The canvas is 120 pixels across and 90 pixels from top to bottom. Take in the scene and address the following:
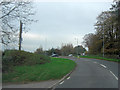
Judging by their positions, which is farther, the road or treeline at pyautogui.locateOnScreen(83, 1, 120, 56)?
treeline at pyautogui.locateOnScreen(83, 1, 120, 56)

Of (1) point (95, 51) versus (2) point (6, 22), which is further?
(1) point (95, 51)

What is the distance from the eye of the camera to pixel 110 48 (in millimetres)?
50750

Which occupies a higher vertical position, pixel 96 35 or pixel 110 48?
pixel 96 35

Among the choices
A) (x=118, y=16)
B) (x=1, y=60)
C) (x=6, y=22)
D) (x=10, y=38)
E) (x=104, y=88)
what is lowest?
(x=104, y=88)

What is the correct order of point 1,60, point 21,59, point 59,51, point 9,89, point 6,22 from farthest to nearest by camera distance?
point 59,51 < point 21,59 < point 6,22 < point 1,60 < point 9,89

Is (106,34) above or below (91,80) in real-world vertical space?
above

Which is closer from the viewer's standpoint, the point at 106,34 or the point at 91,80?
the point at 91,80

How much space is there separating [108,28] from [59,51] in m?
63.9

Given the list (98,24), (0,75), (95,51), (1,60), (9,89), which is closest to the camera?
(9,89)

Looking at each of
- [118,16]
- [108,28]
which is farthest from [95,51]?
[118,16]

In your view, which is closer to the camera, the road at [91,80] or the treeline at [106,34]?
the road at [91,80]

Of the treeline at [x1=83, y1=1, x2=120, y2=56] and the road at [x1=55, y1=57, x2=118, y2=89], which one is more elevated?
the treeline at [x1=83, y1=1, x2=120, y2=56]

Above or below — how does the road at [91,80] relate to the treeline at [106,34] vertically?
below

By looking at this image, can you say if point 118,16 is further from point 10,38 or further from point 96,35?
point 96,35
